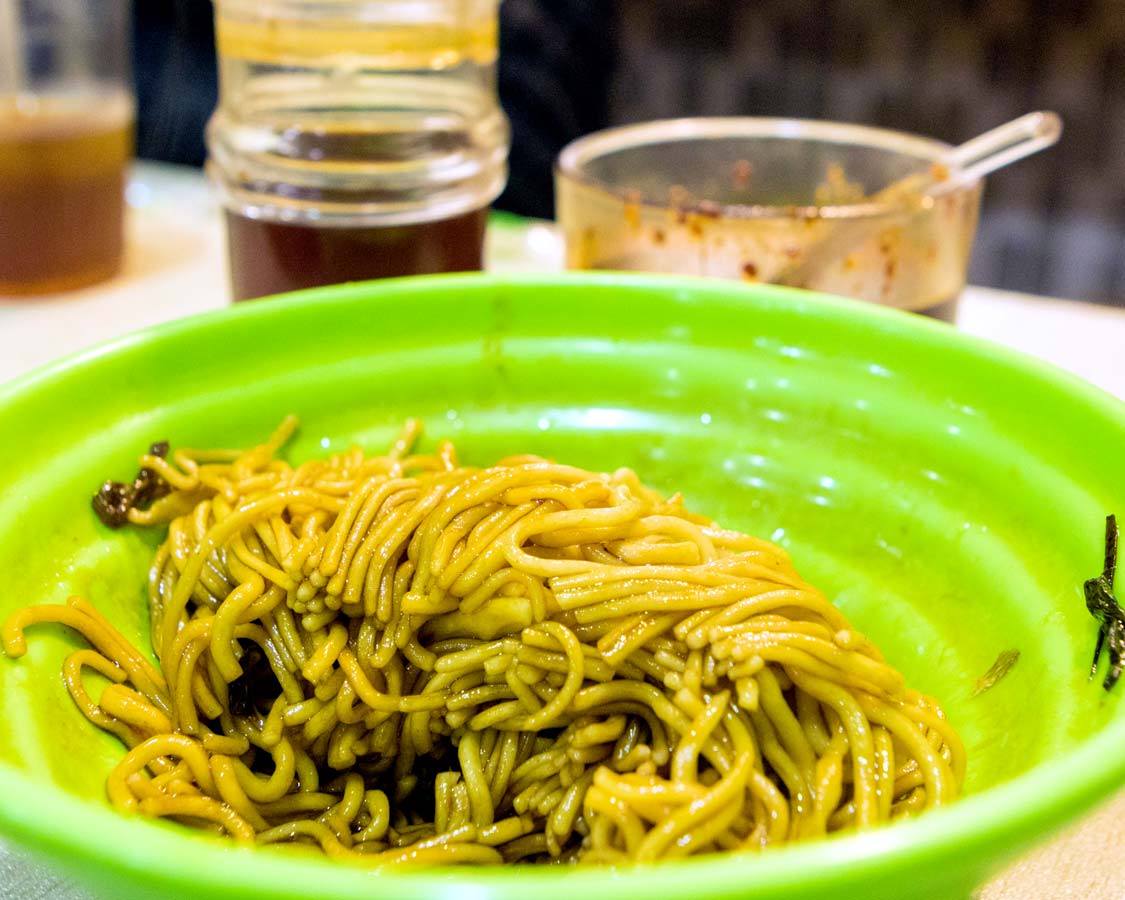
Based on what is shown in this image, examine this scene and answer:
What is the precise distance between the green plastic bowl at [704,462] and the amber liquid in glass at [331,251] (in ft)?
0.86

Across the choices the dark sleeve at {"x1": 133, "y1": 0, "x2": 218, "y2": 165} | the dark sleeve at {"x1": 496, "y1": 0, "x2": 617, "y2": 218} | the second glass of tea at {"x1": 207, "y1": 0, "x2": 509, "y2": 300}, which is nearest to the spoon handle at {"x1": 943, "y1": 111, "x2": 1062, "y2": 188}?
the second glass of tea at {"x1": 207, "y1": 0, "x2": 509, "y2": 300}

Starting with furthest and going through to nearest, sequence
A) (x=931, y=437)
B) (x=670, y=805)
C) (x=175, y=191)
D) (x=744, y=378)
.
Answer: (x=175, y=191) < (x=744, y=378) < (x=931, y=437) < (x=670, y=805)

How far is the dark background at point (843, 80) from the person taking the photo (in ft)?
10.1

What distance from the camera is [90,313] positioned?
6.20 ft

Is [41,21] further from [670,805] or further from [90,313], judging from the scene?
[670,805]

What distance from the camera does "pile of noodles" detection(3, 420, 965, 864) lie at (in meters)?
0.80

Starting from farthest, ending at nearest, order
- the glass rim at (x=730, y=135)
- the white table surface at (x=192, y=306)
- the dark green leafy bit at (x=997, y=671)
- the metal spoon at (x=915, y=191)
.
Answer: the white table surface at (x=192, y=306) → the glass rim at (x=730, y=135) → the metal spoon at (x=915, y=191) → the dark green leafy bit at (x=997, y=671)

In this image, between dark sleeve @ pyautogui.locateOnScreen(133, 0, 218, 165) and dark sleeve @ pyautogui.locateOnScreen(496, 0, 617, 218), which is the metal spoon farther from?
dark sleeve @ pyautogui.locateOnScreen(133, 0, 218, 165)

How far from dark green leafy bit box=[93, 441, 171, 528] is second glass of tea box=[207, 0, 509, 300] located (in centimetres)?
48

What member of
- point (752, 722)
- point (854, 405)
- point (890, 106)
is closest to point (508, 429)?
point (854, 405)

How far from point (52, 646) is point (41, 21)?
5.12 feet

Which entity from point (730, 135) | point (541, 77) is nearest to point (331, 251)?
point (730, 135)

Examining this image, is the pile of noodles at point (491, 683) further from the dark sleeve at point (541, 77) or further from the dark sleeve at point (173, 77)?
the dark sleeve at point (173, 77)

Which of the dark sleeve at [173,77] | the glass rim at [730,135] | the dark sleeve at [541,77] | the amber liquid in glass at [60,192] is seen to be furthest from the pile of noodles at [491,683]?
the dark sleeve at [173,77]
